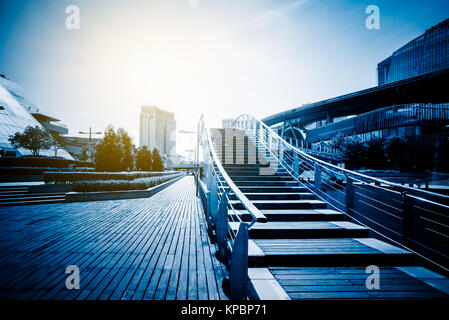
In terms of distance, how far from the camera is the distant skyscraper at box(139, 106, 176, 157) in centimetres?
15175

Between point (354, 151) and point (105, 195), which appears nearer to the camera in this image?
point (105, 195)

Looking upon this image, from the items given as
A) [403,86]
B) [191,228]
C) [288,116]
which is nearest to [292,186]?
[191,228]

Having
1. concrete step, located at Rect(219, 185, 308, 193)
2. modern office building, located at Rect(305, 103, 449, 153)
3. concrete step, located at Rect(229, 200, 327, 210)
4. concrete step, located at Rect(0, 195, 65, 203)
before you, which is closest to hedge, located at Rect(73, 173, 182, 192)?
concrete step, located at Rect(0, 195, 65, 203)

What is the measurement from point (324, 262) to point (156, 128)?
539ft

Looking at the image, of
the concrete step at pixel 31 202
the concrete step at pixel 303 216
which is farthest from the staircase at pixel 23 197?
the concrete step at pixel 303 216

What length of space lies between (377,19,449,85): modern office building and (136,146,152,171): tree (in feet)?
Answer: 227

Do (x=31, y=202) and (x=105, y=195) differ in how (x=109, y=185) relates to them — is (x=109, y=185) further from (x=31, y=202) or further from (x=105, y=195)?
(x=31, y=202)

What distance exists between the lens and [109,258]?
3781mm

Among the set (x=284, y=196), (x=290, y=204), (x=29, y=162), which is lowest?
(x=290, y=204)

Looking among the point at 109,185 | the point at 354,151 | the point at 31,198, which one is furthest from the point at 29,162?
the point at 354,151

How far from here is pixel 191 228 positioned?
584cm

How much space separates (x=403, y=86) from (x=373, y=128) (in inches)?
367

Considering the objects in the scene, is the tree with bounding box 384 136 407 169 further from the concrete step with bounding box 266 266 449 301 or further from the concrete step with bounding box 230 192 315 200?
the concrete step with bounding box 266 266 449 301
